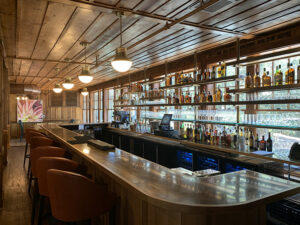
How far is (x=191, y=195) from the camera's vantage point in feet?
4.90

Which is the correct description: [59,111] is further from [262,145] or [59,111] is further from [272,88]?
[272,88]

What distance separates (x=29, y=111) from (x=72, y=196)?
13263 millimetres

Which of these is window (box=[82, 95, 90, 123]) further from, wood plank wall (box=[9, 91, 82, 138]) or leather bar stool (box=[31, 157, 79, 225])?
leather bar stool (box=[31, 157, 79, 225])

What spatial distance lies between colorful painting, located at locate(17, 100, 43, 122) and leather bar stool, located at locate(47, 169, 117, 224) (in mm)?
13127

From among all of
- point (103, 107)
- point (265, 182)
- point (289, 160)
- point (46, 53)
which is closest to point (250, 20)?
point (289, 160)

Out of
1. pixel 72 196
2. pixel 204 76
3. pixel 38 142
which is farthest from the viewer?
pixel 204 76

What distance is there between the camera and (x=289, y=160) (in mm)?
2896

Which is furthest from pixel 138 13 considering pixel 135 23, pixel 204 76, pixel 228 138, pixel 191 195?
pixel 191 195

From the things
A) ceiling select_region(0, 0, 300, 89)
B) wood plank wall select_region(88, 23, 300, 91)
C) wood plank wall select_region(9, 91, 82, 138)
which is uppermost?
ceiling select_region(0, 0, 300, 89)

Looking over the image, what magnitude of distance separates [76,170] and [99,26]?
90.9 inches

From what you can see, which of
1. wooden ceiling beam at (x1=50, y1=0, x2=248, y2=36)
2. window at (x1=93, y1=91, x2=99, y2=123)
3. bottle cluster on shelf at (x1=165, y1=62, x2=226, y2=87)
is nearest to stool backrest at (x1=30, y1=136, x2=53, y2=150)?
wooden ceiling beam at (x1=50, y1=0, x2=248, y2=36)

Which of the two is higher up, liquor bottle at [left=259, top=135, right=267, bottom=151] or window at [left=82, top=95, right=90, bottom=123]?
window at [left=82, top=95, right=90, bottom=123]

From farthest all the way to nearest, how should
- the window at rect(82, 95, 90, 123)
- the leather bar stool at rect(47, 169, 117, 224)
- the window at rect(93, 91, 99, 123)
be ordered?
the window at rect(82, 95, 90, 123) → the window at rect(93, 91, 99, 123) → the leather bar stool at rect(47, 169, 117, 224)

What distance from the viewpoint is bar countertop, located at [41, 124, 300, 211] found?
1.40 m
